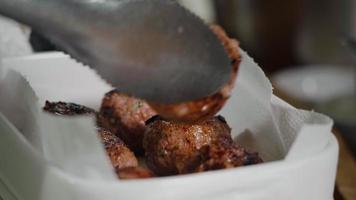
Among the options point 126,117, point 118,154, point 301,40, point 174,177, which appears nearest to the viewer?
point 174,177

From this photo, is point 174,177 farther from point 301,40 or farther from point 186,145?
point 301,40

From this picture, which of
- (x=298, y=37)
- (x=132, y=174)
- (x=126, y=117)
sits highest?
(x=132, y=174)

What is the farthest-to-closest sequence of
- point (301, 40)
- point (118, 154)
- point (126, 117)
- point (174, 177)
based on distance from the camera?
point (301, 40)
point (126, 117)
point (118, 154)
point (174, 177)

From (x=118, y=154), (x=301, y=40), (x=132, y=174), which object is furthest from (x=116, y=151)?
(x=301, y=40)

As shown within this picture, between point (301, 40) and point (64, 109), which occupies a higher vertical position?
point (64, 109)

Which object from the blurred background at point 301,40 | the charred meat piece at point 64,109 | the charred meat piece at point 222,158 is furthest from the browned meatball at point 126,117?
the blurred background at point 301,40

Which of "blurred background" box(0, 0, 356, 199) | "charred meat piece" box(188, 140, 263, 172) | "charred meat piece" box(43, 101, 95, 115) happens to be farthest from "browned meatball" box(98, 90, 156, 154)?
"blurred background" box(0, 0, 356, 199)
